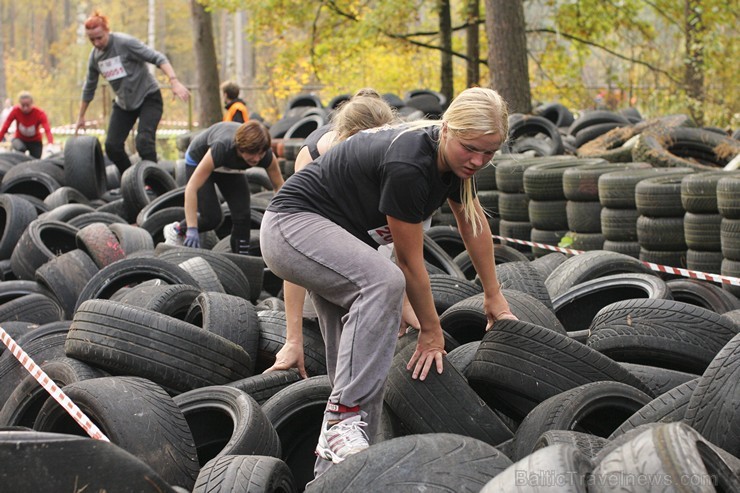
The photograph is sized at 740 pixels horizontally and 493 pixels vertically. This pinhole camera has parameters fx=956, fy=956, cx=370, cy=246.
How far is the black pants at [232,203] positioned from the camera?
28.4 ft

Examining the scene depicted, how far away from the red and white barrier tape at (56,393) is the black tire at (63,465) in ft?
2.22

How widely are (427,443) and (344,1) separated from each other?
61.9 feet

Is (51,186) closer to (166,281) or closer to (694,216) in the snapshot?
(166,281)

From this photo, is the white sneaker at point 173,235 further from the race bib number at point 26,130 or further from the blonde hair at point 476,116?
the race bib number at point 26,130

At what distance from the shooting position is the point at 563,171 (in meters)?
9.30

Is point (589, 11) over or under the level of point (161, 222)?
over

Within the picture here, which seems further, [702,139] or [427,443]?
[702,139]

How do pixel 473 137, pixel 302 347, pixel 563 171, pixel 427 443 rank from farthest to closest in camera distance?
pixel 563 171 → pixel 302 347 → pixel 473 137 → pixel 427 443

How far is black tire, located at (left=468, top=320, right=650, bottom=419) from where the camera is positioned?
437 cm

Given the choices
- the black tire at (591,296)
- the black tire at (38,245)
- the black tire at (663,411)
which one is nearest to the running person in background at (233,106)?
the black tire at (38,245)

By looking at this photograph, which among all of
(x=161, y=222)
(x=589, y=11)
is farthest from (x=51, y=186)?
(x=589, y=11)

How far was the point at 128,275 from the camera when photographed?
6941 mm

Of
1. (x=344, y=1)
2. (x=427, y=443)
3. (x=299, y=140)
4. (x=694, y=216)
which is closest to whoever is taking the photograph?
(x=427, y=443)

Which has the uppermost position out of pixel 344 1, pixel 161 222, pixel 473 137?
pixel 344 1
